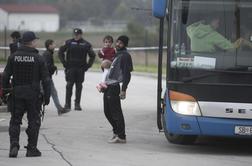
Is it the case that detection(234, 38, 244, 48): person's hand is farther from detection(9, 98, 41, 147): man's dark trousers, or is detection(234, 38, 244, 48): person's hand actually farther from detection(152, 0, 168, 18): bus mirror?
detection(9, 98, 41, 147): man's dark trousers

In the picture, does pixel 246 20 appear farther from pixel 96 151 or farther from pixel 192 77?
pixel 96 151

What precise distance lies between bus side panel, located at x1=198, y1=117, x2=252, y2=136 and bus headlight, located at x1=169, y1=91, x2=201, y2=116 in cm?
16

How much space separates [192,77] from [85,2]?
67.6m

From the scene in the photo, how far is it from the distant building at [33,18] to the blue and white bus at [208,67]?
30.1 metres

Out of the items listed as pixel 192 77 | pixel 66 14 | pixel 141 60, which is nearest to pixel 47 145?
pixel 192 77

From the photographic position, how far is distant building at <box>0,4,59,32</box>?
45181 millimetres

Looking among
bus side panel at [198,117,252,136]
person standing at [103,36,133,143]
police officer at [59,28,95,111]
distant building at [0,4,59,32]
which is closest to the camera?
bus side panel at [198,117,252,136]

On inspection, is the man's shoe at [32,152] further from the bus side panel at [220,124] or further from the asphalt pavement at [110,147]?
the bus side panel at [220,124]

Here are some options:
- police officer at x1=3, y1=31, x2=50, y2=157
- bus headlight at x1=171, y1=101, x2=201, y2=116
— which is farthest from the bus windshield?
police officer at x1=3, y1=31, x2=50, y2=157

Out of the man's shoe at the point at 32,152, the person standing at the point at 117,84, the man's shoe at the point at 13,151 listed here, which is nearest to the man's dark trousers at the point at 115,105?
the person standing at the point at 117,84

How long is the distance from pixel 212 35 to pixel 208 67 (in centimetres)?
51

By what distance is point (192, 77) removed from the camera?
11414 mm

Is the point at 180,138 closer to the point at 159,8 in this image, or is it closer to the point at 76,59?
the point at 159,8

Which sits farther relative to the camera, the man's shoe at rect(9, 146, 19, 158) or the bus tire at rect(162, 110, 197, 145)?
the bus tire at rect(162, 110, 197, 145)
